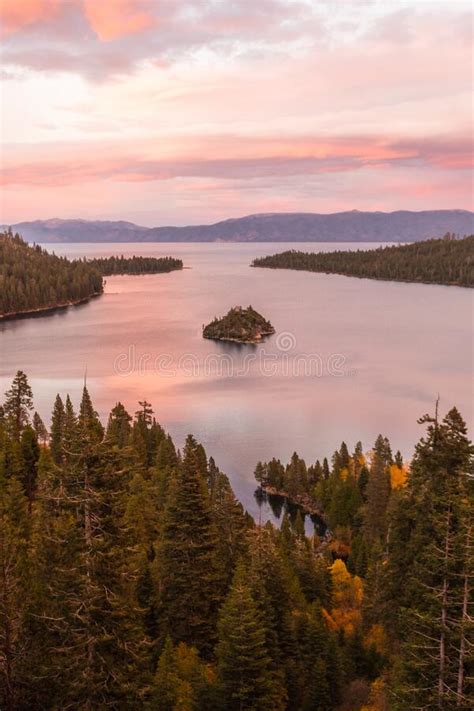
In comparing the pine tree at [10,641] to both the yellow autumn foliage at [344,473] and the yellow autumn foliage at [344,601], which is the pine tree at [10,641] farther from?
the yellow autumn foliage at [344,473]

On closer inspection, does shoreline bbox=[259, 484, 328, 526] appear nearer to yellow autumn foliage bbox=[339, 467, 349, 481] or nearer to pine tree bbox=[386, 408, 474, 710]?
yellow autumn foliage bbox=[339, 467, 349, 481]

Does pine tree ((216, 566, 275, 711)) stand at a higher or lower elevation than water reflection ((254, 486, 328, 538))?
higher

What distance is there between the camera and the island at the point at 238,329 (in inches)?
7510

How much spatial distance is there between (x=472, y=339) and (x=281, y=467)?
123 meters

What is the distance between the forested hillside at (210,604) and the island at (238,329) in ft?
457

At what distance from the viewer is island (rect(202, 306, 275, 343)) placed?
626ft

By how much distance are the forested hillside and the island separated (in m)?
139

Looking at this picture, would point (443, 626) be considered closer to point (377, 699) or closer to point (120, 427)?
point (377, 699)

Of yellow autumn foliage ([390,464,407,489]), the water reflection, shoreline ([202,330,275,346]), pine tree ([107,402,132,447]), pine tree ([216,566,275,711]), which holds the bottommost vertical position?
the water reflection

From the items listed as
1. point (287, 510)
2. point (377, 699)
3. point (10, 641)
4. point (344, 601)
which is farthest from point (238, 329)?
point (10, 641)

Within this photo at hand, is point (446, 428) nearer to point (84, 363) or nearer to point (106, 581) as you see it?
point (106, 581)

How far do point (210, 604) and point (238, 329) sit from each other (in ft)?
526

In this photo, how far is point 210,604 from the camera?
1329 inches

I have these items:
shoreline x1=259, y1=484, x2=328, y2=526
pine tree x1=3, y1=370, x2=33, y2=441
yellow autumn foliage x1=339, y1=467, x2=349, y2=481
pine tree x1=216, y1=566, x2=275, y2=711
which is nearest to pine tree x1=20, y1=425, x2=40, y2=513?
pine tree x1=3, y1=370, x2=33, y2=441
